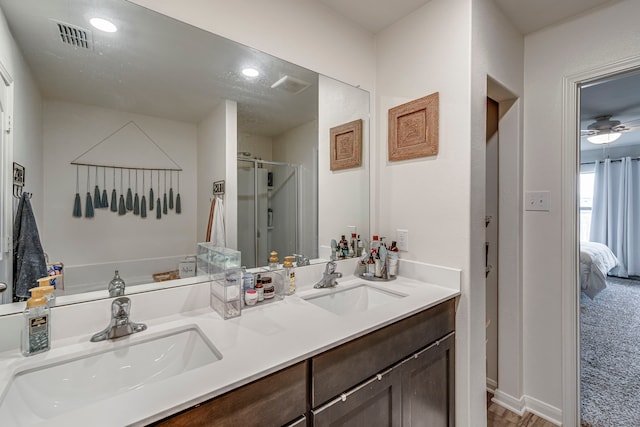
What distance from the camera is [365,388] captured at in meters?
1.02

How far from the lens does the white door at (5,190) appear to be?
0.86 m

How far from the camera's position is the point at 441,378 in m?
1.37

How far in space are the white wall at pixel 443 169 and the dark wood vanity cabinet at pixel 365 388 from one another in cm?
13

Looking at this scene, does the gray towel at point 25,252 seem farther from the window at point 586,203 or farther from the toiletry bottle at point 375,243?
the window at point 586,203

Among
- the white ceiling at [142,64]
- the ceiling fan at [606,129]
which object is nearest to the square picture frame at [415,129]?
the white ceiling at [142,64]

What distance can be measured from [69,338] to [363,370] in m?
0.98

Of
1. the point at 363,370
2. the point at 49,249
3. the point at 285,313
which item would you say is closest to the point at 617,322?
the point at 363,370

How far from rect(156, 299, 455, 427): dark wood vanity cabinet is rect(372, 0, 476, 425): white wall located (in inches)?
5.2

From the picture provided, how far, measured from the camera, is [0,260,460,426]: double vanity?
676 millimetres

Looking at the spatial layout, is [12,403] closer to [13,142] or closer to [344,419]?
[13,142]

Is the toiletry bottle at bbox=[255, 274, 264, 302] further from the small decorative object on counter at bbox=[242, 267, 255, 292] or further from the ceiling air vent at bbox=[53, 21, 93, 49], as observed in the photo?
the ceiling air vent at bbox=[53, 21, 93, 49]

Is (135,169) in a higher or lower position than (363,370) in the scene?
higher

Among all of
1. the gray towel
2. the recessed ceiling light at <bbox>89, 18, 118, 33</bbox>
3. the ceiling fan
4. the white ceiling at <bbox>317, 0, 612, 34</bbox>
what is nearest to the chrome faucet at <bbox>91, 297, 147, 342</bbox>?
the gray towel

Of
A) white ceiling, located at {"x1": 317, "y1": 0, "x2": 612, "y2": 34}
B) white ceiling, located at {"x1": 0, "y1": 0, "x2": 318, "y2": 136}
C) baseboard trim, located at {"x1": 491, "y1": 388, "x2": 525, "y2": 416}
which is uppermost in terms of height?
white ceiling, located at {"x1": 317, "y1": 0, "x2": 612, "y2": 34}
